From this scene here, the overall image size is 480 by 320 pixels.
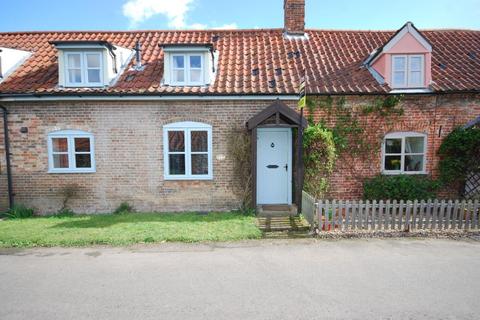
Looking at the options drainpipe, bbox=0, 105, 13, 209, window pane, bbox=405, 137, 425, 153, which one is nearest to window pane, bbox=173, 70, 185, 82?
drainpipe, bbox=0, 105, 13, 209

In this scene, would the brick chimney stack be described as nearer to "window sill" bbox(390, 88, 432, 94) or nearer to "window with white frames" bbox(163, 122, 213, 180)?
"window sill" bbox(390, 88, 432, 94)

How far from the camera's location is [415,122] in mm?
9883

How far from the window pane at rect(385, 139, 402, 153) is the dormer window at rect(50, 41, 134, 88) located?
10.3 m

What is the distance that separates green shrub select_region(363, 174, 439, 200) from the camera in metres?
9.52

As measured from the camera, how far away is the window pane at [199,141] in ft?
Answer: 32.0

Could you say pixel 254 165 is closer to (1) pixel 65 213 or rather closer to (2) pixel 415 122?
(2) pixel 415 122

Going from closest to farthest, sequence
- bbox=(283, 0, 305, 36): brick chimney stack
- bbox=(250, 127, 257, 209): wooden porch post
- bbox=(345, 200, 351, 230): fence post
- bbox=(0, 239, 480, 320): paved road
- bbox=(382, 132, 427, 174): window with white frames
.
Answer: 1. bbox=(0, 239, 480, 320): paved road
2. bbox=(345, 200, 351, 230): fence post
3. bbox=(250, 127, 257, 209): wooden porch post
4. bbox=(382, 132, 427, 174): window with white frames
5. bbox=(283, 0, 305, 36): brick chimney stack

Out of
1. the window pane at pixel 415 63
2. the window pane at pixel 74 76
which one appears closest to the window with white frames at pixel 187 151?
the window pane at pixel 74 76

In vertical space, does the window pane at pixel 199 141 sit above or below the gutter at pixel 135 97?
→ below

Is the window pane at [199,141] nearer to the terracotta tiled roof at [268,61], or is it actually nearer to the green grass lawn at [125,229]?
the terracotta tiled roof at [268,61]

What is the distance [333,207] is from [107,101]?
8.06 metres

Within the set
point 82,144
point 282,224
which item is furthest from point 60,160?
point 282,224

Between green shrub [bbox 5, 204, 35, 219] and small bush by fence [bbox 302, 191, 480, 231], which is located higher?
small bush by fence [bbox 302, 191, 480, 231]

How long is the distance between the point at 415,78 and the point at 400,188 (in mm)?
4112
